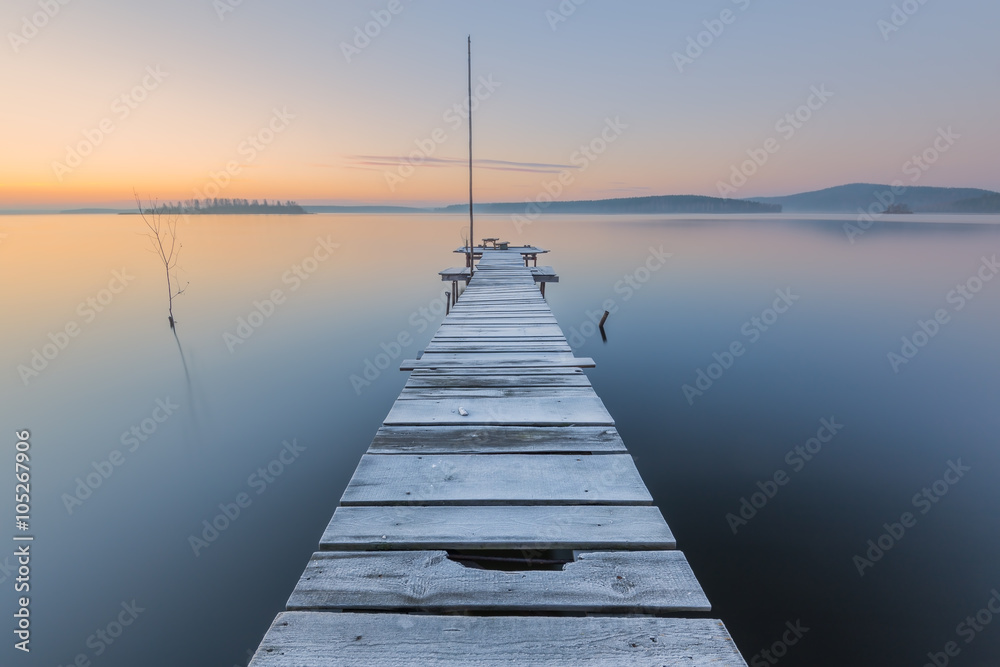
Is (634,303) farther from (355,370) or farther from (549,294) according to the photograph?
(355,370)

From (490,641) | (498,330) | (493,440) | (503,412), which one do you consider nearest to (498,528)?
(490,641)

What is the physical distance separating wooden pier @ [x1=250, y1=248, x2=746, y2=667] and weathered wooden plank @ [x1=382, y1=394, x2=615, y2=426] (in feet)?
0.09

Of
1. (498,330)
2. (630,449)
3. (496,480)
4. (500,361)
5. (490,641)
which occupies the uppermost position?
(498,330)

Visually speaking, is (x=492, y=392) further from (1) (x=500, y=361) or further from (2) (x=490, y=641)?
(2) (x=490, y=641)

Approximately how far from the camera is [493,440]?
3.66 m

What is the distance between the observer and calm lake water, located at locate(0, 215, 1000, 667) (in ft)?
16.8

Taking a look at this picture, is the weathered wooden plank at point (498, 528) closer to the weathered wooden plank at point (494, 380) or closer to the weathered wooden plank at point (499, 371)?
the weathered wooden plank at point (494, 380)

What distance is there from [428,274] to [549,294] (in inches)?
389

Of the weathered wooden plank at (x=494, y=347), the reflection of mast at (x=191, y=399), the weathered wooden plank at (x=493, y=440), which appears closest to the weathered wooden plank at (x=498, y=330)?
the weathered wooden plank at (x=494, y=347)

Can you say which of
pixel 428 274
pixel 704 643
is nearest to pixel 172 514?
pixel 704 643

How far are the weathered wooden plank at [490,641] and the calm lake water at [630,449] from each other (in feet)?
13.6

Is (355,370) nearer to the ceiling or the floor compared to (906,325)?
nearer to the floor

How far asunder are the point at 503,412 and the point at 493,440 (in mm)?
615

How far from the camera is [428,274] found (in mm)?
31797
